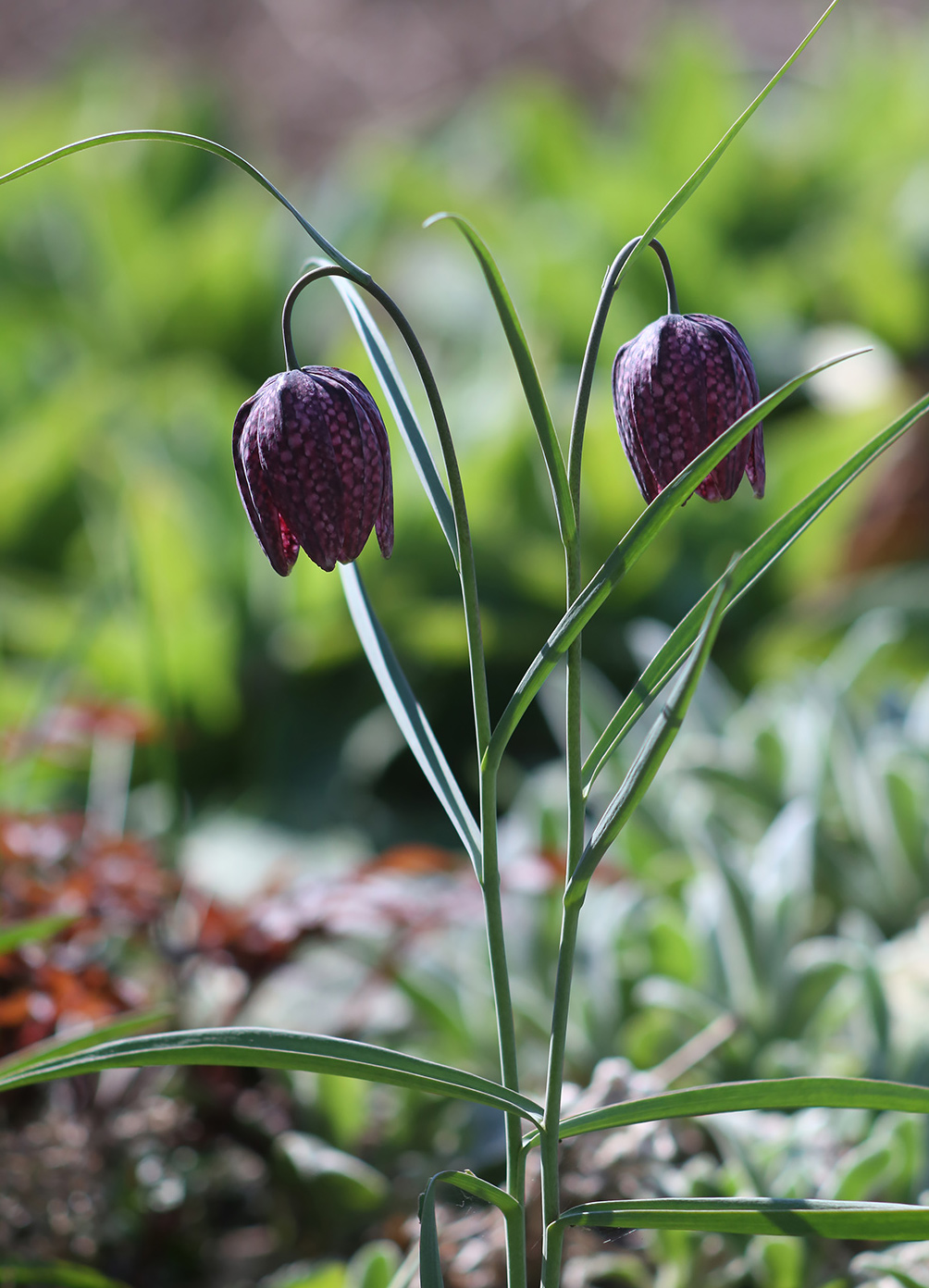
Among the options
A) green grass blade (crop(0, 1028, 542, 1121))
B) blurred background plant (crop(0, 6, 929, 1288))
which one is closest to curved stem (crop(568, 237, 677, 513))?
green grass blade (crop(0, 1028, 542, 1121))

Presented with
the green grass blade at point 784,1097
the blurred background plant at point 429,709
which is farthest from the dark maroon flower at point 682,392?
the blurred background plant at point 429,709

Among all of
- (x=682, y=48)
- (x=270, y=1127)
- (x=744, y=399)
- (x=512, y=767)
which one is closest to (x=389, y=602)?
(x=512, y=767)

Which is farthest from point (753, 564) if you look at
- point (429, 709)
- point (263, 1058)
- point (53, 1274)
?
point (429, 709)

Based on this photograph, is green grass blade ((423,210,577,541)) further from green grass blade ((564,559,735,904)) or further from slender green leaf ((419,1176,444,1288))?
slender green leaf ((419,1176,444,1288))

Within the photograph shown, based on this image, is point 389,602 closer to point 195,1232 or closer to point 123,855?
point 123,855

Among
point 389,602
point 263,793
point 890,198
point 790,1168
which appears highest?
point 890,198

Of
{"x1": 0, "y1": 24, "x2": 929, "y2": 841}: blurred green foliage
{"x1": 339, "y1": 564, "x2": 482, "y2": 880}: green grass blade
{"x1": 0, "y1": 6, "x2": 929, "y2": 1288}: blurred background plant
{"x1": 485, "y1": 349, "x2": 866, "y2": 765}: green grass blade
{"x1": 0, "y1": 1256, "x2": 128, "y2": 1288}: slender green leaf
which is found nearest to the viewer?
{"x1": 485, "y1": 349, "x2": 866, "y2": 765}: green grass blade
